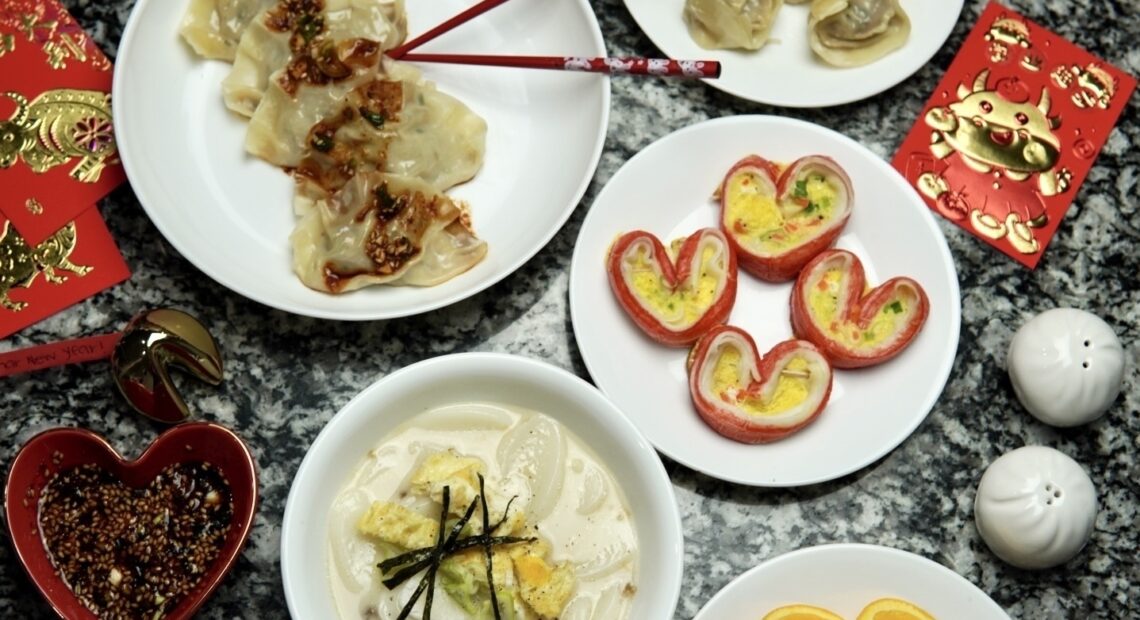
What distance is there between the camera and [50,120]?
2.28 meters

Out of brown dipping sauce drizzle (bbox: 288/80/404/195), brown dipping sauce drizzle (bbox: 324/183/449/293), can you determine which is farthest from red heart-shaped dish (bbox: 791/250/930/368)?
brown dipping sauce drizzle (bbox: 288/80/404/195)

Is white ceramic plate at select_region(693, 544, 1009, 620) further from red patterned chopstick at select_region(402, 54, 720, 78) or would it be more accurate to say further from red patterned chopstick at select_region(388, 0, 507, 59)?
red patterned chopstick at select_region(388, 0, 507, 59)

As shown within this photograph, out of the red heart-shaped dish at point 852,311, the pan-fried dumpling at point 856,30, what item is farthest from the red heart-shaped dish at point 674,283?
the pan-fried dumpling at point 856,30

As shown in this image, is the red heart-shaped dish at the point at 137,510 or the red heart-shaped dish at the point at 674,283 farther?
the red heart-shaped dish at the point at 674,283

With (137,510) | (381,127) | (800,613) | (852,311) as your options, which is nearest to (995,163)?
(852,311)

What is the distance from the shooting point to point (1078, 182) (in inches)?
95.4

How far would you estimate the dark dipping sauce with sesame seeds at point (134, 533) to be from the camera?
206 cm

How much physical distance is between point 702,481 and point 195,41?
137cm

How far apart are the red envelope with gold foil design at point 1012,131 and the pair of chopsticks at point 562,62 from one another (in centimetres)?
53

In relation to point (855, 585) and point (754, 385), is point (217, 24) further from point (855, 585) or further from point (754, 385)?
point (855, 585)

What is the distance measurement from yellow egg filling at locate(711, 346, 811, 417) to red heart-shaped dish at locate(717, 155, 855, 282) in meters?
0.20

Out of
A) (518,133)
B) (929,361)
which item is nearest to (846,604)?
(929,361)

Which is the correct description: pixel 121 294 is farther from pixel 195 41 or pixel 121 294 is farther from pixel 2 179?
pixel 195 41

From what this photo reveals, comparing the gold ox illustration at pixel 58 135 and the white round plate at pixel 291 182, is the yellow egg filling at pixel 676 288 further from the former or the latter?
the gold ox illustration at pixel 58 135
